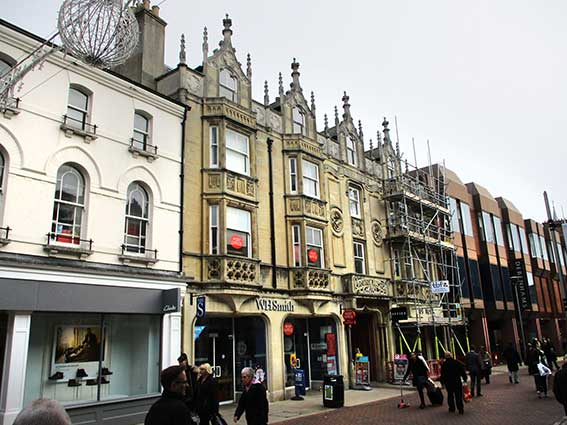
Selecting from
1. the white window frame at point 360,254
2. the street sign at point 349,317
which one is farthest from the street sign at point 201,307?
the white window frame at point 360,254

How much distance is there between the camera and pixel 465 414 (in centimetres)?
1350

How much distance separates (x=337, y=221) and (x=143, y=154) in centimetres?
1114

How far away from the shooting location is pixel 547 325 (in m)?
45.8

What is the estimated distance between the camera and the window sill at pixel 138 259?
14102 mm

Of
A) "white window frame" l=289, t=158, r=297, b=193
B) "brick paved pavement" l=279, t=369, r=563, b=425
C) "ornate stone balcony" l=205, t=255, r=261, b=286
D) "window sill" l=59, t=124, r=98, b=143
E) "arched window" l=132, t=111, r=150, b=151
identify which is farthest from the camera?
"white window frame" l=289, t=158, r=297, b=193

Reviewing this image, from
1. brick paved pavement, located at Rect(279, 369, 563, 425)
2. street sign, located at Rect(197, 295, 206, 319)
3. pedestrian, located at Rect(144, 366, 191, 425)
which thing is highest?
street sign, located at Rect(197, 295, 206, 319)

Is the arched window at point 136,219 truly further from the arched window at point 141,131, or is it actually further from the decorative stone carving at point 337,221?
the decorative stone carving at point 337,221

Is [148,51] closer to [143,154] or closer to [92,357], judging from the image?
[143,154]

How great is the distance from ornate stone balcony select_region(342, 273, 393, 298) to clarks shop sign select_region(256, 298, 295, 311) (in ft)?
12.7

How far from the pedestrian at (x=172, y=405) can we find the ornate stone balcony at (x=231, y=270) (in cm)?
1184

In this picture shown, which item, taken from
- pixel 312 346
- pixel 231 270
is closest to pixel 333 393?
pixel 231 270

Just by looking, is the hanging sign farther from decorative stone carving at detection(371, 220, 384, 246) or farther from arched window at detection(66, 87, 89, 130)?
arched window at detection(66, 87, 89, 130)

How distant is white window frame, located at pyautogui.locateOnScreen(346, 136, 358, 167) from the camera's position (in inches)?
1029

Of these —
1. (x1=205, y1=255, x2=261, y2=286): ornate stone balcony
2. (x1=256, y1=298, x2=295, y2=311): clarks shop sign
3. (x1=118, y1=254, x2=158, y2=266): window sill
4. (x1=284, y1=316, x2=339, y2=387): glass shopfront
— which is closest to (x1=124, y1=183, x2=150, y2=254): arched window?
(x1=118, y1=254, x2=158, y2=266): window sill
